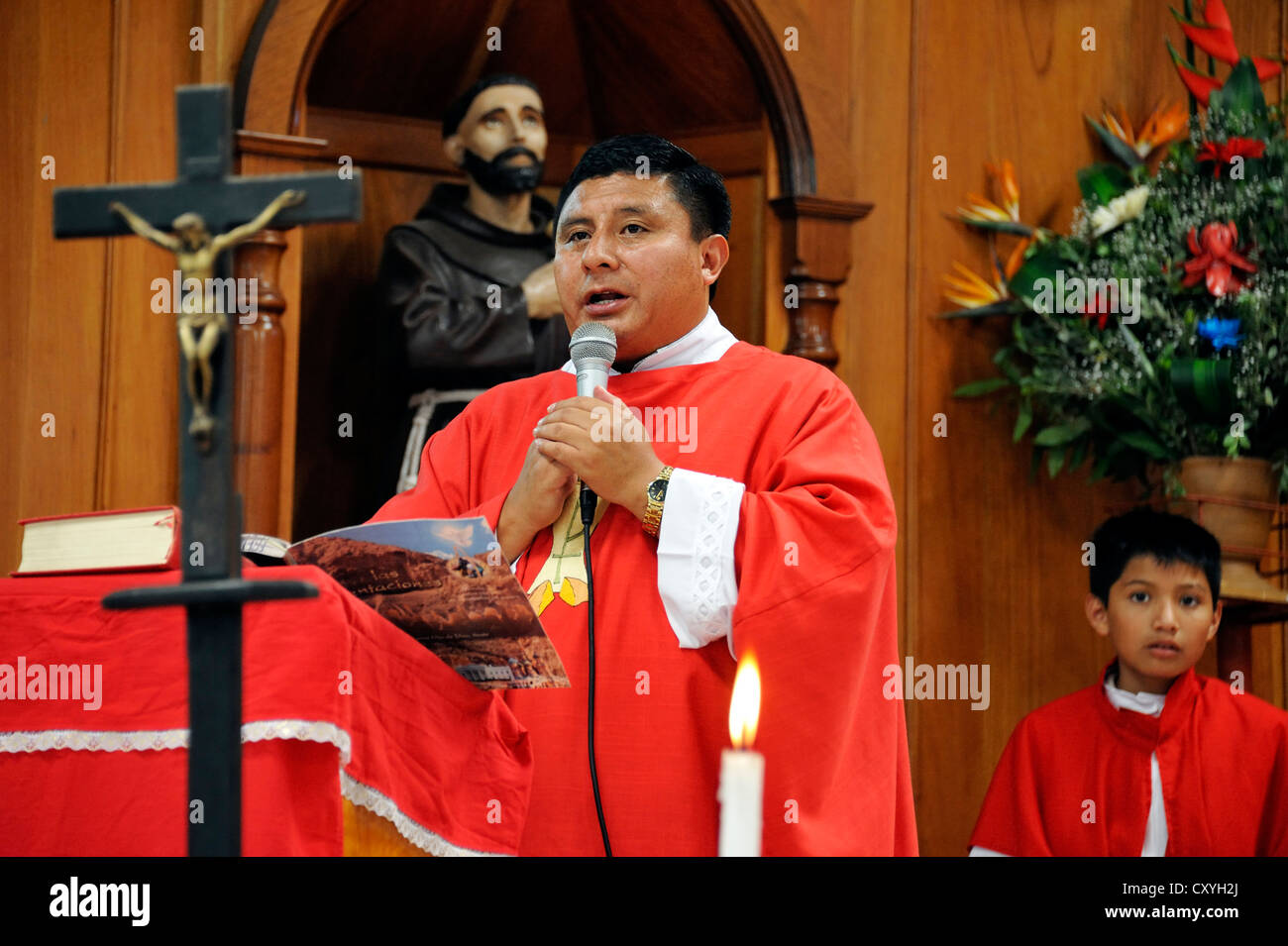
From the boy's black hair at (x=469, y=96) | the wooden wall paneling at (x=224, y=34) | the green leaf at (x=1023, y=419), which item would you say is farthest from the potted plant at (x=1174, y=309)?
the wooden wall paneling at (x=224, y=34)

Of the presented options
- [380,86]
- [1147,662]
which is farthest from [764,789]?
[380,86]

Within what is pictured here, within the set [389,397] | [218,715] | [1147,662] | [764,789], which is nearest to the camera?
[218,715]

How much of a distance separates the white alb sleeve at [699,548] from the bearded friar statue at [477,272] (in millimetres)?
1817

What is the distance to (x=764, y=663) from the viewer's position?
8.25ft

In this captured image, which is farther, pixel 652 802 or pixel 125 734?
pixel 652 802

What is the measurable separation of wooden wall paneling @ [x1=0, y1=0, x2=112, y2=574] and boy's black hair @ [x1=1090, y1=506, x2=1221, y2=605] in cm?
256

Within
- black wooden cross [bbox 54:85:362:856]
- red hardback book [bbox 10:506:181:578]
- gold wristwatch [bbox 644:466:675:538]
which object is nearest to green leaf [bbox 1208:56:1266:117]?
gold wristwatch [bbox 644:466:675:538]

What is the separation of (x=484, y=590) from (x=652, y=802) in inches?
28.8

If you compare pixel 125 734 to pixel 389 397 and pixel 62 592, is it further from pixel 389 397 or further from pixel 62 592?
pixel 389 397

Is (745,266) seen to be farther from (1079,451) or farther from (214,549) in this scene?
(214,549)

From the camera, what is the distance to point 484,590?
202 cm

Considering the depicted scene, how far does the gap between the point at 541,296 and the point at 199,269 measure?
3005 mm

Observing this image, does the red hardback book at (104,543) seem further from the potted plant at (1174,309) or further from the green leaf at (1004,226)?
the green leaf at (1004,226)

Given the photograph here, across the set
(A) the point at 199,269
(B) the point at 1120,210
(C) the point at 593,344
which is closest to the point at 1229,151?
(B) the point at 1120,210
